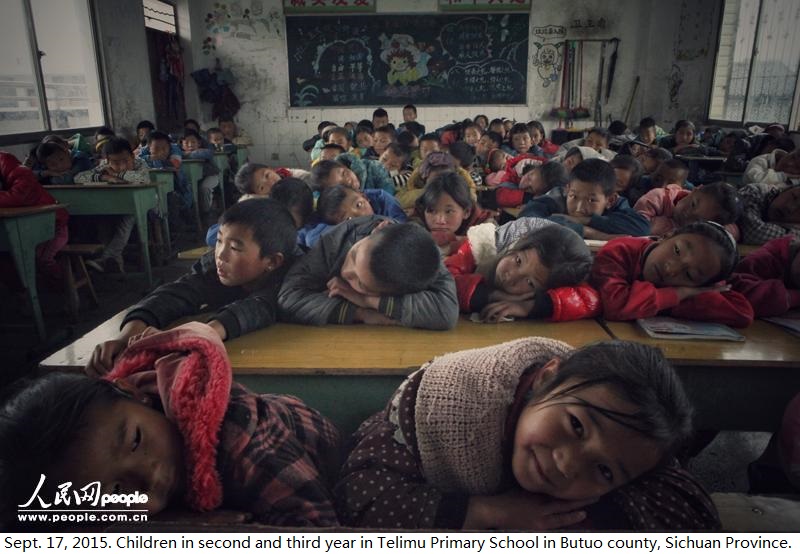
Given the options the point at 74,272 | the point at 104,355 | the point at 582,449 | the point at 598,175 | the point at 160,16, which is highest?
the point at 160,16

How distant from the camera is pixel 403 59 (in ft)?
21.0

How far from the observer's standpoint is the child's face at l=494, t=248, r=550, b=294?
127cm

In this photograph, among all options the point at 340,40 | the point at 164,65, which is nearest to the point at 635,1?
the point at 340,40

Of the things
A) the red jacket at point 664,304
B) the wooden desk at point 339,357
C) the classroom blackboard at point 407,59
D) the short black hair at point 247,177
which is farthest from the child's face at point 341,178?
the classroom blackboard at point 407,59

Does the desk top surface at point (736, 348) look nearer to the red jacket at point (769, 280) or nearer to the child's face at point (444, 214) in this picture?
the red jacket at point (769, 280)

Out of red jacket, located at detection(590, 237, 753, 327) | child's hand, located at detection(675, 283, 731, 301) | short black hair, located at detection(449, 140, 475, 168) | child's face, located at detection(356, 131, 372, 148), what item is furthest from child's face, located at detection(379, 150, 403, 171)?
child's hand, located at detection(675, 283, 731, 301)

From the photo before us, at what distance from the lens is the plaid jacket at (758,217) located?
2.04 meters

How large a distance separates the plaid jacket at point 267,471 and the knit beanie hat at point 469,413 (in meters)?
0.15

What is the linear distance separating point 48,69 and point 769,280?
11.9 feet

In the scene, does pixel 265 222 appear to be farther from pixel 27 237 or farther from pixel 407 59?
pixel 407 59

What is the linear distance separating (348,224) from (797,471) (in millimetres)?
1074

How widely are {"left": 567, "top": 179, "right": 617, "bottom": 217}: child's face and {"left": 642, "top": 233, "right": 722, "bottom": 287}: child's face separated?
893mm

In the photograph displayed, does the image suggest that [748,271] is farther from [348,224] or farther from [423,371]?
[423,371]

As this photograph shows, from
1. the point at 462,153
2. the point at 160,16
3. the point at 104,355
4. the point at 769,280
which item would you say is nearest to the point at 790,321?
the point at 769,280
